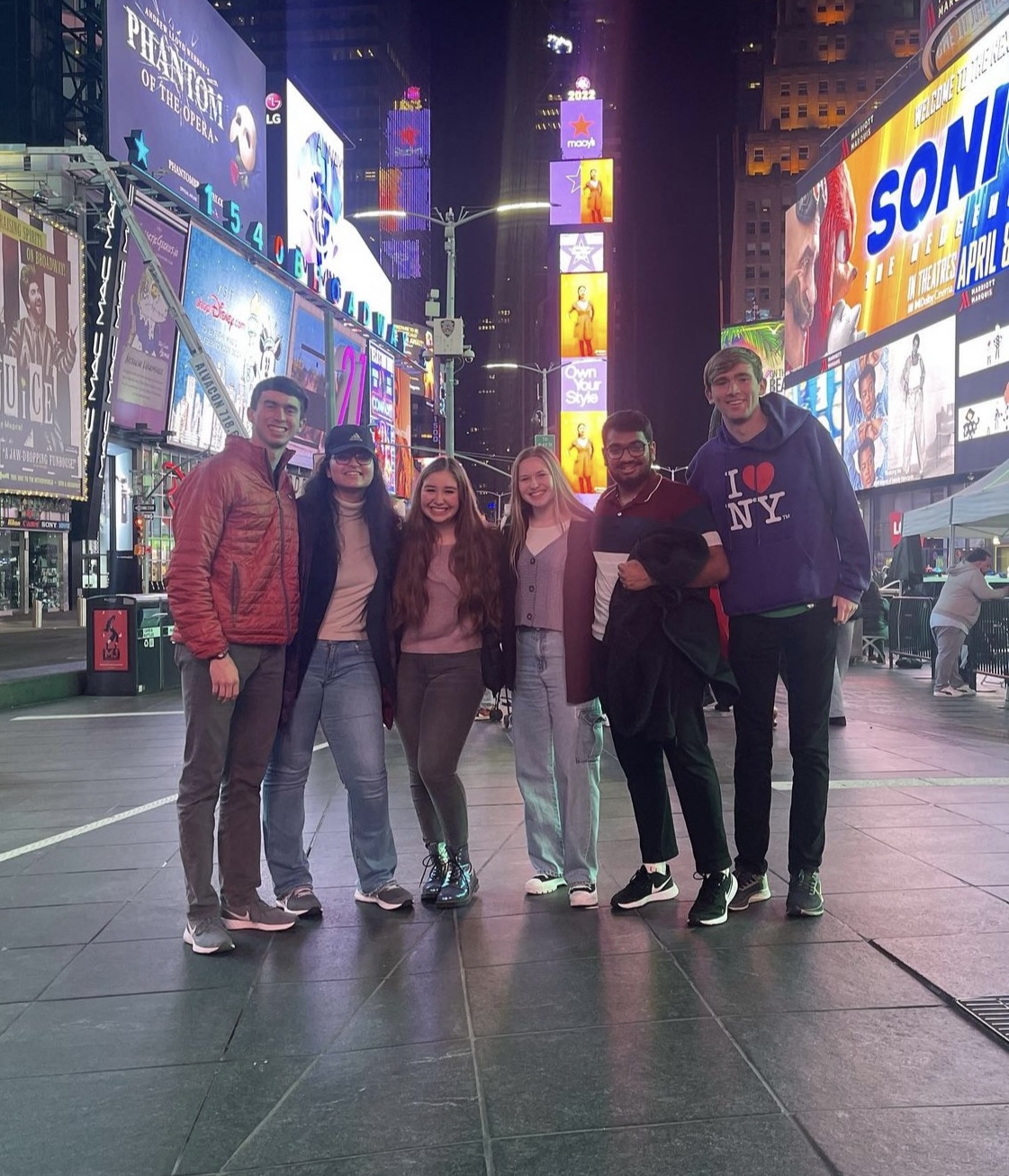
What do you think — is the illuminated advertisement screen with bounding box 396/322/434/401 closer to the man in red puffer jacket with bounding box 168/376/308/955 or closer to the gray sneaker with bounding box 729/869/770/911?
the man in red puffer jacket with bounding box 168/376/308/955

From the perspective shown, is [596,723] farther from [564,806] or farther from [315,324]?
[315,324]

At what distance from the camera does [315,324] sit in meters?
49.4

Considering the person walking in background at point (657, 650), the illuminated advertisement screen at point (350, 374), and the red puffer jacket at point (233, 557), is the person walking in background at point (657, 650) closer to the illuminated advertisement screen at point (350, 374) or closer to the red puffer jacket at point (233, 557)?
the red puffer jacket at point (233, 557)

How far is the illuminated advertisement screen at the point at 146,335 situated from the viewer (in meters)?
32.9

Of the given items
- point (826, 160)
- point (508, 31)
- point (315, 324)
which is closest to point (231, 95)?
point (315, 324)

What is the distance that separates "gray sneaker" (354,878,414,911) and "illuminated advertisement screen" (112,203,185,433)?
31.2 m

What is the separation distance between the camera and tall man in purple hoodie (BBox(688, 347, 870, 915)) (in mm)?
4191

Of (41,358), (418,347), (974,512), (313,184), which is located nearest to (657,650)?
(974,512)

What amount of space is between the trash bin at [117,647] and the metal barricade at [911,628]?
11617mm

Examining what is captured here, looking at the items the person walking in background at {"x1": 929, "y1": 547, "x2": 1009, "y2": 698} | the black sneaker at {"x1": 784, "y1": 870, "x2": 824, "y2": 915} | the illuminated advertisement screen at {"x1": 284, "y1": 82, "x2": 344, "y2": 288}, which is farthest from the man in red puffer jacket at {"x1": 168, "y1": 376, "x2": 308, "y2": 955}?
the illuminated advertisement screen at {"x1": 284, "y1": 82, "x2": 344, "y2": 288}

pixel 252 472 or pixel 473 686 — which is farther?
pixel 473 686

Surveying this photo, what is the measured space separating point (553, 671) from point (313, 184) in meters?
53.7

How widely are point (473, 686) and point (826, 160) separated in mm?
45698

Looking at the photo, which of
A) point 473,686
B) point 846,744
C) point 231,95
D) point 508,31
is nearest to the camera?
point 473,686
